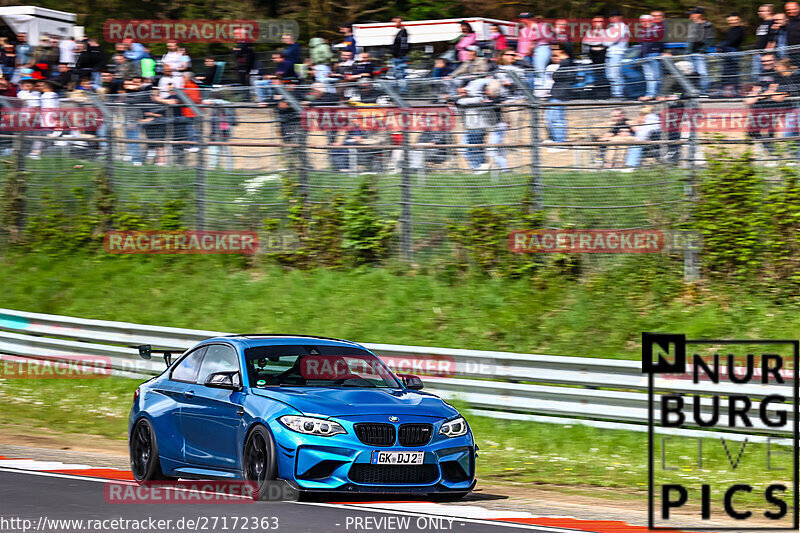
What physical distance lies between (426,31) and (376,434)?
680 inches

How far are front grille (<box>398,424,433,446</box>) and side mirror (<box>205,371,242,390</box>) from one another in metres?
1.49

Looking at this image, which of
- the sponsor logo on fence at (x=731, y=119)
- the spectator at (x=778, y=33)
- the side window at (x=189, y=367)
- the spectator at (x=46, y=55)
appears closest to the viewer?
the side window at (x=189, y=367)

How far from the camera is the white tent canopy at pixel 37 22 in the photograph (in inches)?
1013

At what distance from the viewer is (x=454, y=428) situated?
977 centimetres

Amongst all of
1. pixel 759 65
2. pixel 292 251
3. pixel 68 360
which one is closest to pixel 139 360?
pixel 68 360

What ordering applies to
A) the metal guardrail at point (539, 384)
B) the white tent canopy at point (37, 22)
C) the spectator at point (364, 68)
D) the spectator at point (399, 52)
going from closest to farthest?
the metal guardrail at point (539, 384) → the spectator at point (364, 68) → the spectator at point (399, 52) → the white tent canopy at point (37, 22)

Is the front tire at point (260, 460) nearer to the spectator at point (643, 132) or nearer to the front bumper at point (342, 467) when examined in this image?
A: the front bumper at point (342, 467)

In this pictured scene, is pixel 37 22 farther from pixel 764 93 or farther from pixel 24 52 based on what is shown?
pixel 764 93

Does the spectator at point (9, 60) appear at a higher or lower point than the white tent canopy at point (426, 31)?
lower

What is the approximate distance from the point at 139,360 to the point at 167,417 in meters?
6.96

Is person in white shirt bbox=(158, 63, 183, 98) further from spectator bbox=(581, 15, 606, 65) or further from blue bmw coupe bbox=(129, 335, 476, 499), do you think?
blue bmw coupe bbox=(129, 335, 476, 499)

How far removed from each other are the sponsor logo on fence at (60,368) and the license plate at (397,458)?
9.19m

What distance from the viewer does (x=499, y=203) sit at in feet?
60.6

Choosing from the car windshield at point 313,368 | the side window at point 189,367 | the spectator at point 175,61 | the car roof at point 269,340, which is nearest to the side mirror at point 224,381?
the car windshield at point 313,368
